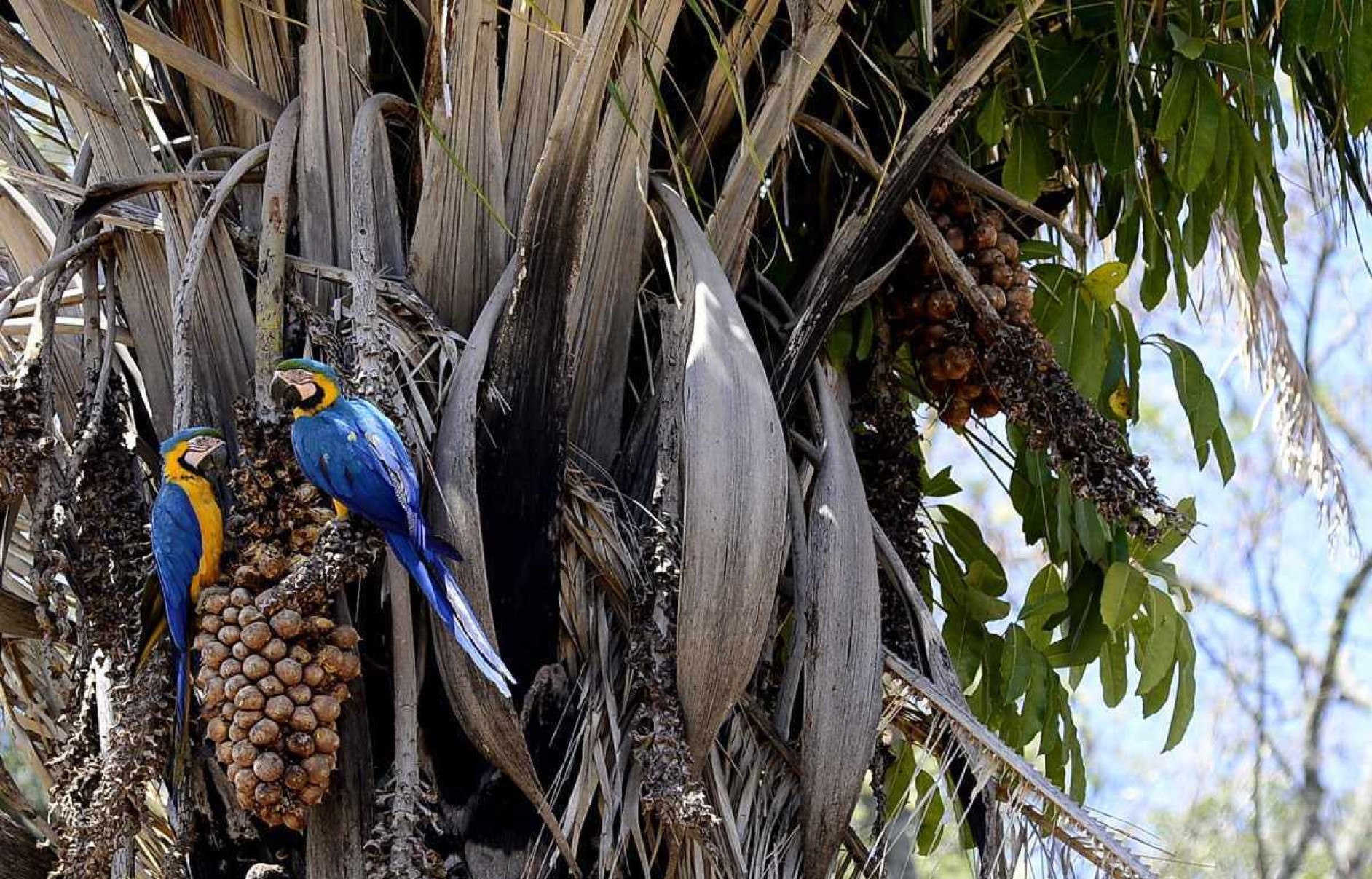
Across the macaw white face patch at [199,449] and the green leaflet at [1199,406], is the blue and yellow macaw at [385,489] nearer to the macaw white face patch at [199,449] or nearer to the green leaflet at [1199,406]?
the macaw white face patch at [199,449]

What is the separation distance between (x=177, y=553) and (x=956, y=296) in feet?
3.74

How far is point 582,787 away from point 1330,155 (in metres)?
1.73

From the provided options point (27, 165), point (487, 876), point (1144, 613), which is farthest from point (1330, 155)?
point (27, 165)

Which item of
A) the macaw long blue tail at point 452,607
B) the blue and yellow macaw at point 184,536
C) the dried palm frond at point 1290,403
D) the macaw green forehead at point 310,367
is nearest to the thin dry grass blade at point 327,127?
the macaw green forehead at point 310,367

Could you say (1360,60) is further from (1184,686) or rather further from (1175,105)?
(1184,686)

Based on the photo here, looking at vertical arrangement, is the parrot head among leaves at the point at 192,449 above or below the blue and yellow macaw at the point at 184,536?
above

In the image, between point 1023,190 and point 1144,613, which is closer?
point 1023,190

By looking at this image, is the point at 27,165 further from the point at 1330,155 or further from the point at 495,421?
the point at 1330,155

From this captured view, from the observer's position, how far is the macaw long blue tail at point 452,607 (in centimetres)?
174

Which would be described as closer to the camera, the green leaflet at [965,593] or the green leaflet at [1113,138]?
the green leaflet at [1113,138]

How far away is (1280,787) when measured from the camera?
7367 mm

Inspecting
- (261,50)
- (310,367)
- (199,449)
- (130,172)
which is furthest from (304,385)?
(261,50)

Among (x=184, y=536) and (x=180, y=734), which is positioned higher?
(x=184, y=536)

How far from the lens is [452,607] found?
175 cm
